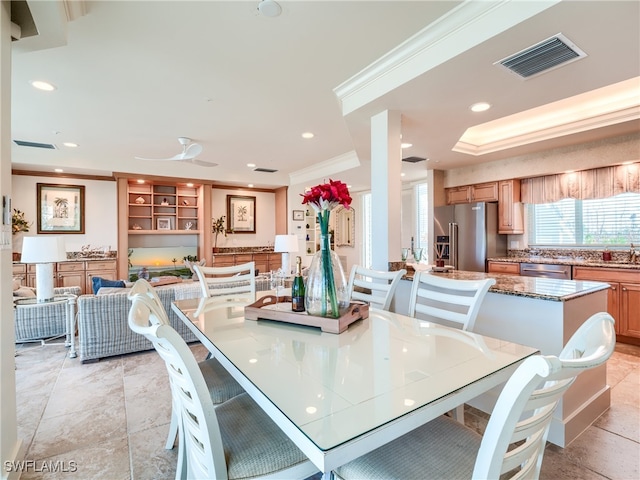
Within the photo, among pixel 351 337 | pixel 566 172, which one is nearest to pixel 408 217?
pixel 566 172

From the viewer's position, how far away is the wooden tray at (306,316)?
1497 mm

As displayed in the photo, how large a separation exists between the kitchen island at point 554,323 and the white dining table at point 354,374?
2.91 ft

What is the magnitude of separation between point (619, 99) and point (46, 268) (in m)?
6.30

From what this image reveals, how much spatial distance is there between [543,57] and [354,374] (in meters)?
2.36

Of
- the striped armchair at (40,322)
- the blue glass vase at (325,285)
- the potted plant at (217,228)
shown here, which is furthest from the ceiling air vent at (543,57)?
the potted plant at (217,228)

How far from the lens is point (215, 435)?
1007mm

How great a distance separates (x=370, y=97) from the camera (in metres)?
2.74

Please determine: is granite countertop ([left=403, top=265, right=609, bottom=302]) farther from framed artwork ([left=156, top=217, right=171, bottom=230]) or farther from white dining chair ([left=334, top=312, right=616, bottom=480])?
framed artwork ([left=156, top=217, right=171, bottom=230])

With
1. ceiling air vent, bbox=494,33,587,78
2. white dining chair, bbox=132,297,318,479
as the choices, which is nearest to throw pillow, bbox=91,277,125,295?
white dining chair, bbox=132,297,318,479

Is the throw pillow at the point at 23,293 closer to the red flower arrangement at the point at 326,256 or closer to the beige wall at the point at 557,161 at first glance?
the red flower arrangement at the point at 326,256

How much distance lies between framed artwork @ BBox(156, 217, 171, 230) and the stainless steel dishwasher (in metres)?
6.81

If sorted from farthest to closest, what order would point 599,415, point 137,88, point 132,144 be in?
point 132,144
point 137,88
point 599,415

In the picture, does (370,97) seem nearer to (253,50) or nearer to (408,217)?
(253,50)

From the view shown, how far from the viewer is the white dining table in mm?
781
